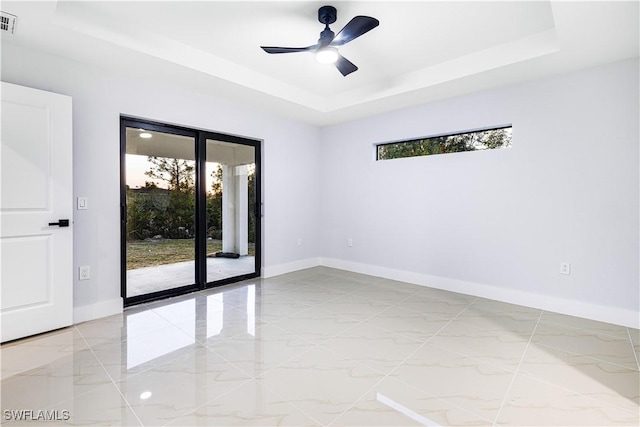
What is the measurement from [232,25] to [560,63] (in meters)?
3.07

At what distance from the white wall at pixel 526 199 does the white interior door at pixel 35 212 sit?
3711 mm

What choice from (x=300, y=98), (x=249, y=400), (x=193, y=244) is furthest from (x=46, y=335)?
(x=300, y=98)

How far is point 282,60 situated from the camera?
347 cm

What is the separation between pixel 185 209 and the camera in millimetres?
3953

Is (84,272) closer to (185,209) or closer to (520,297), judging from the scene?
(185,209)

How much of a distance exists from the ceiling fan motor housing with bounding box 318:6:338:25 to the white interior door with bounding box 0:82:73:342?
234cm

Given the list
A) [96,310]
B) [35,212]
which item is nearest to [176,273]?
[96,310]

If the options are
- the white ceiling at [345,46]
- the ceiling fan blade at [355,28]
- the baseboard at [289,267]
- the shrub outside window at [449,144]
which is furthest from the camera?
the baseboard at [289,267]

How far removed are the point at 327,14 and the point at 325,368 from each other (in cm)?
268

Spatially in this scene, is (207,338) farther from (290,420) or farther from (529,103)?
(529,103)

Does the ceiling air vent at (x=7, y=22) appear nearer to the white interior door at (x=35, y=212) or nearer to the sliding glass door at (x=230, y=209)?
the white interior door at (x=35, y=212)

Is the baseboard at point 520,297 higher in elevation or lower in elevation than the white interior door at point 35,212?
lower

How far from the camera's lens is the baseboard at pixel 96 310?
302 centimetres

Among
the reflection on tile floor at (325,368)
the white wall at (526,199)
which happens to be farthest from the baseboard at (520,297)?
the reflection on tile floor at (325,368)
